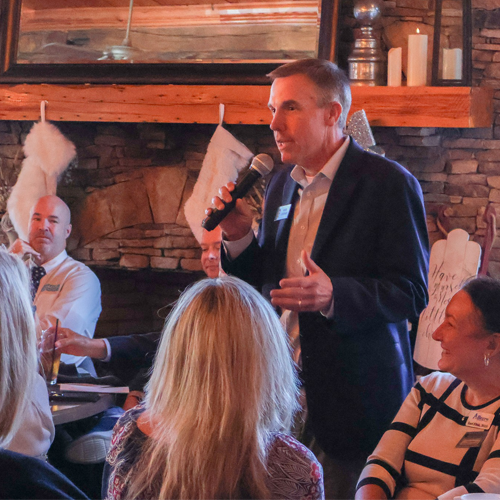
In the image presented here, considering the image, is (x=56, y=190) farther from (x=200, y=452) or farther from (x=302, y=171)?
(x=200, y=452)

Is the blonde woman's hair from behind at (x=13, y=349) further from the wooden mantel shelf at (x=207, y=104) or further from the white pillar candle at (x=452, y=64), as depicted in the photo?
the white pillar candle at (x=452, y=64)

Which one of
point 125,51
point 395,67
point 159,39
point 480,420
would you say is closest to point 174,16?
point 159,39

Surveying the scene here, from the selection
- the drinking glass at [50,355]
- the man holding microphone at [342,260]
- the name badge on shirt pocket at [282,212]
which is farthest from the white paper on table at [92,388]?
the name badge on shirt pocket at [282,212]

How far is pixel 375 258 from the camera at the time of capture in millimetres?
1570

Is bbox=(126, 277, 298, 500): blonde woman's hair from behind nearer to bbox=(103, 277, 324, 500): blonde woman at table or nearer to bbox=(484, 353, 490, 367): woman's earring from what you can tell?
bbox=(103, 277, 324, 500): blonde woman at table

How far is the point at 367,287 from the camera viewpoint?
4.86 ft

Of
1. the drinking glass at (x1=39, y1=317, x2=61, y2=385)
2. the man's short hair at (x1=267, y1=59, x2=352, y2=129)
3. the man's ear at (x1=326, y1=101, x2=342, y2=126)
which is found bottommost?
the drinking glass at (x1=39, y1=317, x2=61, y2=385)

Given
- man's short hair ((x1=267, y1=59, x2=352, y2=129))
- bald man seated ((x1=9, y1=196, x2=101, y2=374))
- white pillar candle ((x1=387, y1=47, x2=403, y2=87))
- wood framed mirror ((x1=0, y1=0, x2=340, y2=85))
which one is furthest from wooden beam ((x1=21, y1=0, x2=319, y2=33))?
man's short hair ((x1=267, y1=59, x2=352, y2=129))

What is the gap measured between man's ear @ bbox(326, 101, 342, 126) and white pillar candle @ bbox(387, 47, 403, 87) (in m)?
1.23

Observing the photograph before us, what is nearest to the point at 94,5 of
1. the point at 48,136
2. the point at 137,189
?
the point at 48,136

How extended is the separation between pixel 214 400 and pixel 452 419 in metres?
0.70

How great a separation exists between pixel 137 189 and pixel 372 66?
138 centimetres

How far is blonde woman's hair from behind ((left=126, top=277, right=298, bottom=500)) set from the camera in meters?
1.04

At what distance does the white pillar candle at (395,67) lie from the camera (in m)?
2.78
